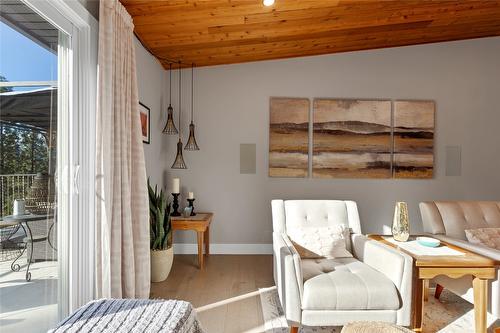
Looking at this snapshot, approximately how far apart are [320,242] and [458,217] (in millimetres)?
1292

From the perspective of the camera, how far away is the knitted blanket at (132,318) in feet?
4.28

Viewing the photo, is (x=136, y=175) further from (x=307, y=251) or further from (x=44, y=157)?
(x=307, y=251)

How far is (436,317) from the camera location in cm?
232

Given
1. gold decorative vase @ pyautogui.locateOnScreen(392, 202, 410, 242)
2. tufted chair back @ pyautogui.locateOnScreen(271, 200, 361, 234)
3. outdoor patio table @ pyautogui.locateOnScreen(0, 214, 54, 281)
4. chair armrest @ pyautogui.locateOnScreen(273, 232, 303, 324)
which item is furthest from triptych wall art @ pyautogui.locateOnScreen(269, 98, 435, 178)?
outdoor patio table @ pyautogui.locateOnScreen(0, 214, 54, 281)

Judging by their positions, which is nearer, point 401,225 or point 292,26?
point 401,225

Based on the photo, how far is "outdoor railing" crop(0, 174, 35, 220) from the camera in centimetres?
142

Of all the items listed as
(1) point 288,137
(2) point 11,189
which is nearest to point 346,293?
(2) point 11,189

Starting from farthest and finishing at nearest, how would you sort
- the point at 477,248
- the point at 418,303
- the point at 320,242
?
the point at 320,242 → the point at 477,248 → the point at 418,303

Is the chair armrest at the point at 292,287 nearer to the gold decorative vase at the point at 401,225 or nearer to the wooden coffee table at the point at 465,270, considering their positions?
the wooden coffee table at the point at 465,270

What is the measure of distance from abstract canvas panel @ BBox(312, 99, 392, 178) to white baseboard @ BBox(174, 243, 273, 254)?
1.17 metres

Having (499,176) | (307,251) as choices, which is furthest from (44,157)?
(499,176)

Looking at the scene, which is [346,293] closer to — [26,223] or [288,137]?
[26,223]

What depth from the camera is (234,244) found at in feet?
12.8

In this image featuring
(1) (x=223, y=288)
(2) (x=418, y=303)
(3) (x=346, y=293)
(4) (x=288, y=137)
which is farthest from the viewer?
(4) (x=288, y=137)
